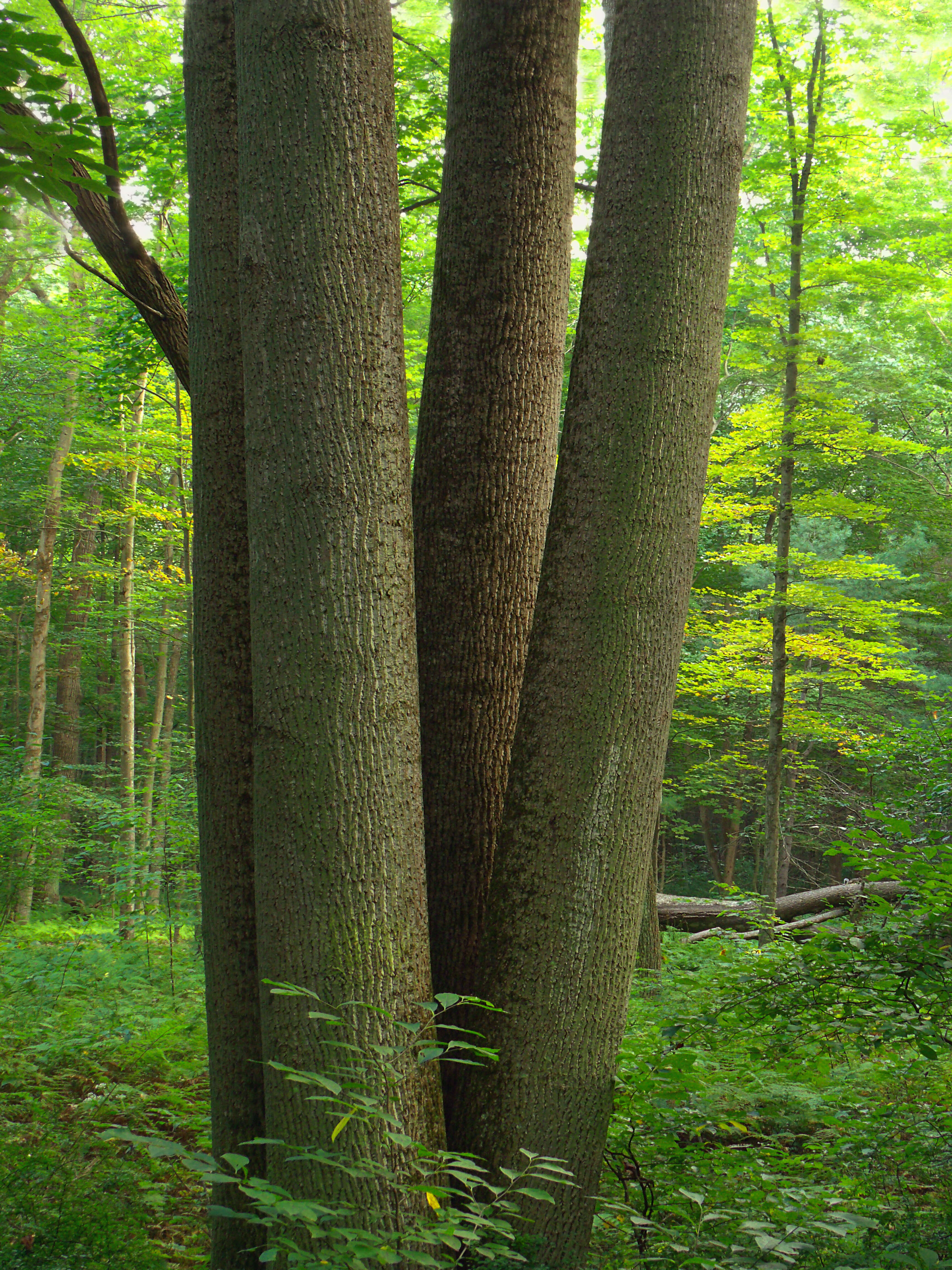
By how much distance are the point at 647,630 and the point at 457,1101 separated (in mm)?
1396

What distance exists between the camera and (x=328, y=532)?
2135mm

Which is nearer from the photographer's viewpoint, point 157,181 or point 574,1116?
point 574,1116

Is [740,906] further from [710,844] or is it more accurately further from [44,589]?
[710,844]

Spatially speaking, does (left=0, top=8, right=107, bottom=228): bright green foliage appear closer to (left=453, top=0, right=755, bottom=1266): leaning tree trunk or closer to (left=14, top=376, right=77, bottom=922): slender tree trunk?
(left=453, top=0, right=755, bottom=1266): leaning tree trunk

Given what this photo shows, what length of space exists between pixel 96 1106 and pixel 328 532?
291cm

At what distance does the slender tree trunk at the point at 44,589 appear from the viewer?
12.1 metres

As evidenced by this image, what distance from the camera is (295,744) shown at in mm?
2078

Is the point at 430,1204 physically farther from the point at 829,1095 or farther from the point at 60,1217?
the point at 829,1095

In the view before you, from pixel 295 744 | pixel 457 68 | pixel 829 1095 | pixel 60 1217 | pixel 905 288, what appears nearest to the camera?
pixel 295 744

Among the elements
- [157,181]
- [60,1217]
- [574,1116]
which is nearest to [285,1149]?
[574,1116]

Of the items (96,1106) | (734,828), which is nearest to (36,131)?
(96,1106)

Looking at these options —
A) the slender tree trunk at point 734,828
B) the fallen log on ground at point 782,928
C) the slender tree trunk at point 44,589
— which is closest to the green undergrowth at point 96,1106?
the fallen log on ground at point 782,928

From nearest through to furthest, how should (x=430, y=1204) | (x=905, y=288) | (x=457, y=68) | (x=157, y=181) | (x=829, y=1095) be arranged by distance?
1. (x=430, y=1204)
2. (x=457, y=68)
3. (x=829, y=1095)
4. (x=157, y=181)
5. (x=905, y=288)

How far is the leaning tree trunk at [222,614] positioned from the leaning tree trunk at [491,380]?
61 centimetres
